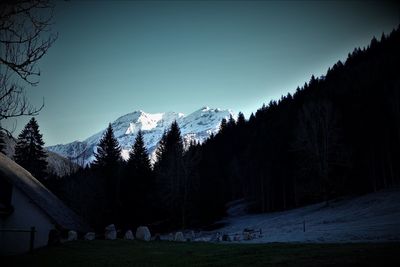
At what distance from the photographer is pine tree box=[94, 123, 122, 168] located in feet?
197

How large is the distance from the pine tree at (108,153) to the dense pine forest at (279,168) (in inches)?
7.2

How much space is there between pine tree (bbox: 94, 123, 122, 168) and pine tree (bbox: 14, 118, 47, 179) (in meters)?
9.22

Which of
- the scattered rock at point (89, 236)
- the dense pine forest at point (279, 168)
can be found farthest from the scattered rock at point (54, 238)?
the dense pine forest at point (279, 168)

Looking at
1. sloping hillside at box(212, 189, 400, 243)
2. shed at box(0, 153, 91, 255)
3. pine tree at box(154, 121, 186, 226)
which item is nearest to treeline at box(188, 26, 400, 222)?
pine tree at box(154, 121, 186, 226)

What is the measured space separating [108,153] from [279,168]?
105ft

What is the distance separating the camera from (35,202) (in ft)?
71.7

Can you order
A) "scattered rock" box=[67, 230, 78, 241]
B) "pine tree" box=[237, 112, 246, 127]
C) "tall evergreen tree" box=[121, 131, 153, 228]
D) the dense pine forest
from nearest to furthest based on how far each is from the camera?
"scattered rock" box=[67, 230, 78, 241] → the dense pine forest → "tall evergreen tree" box=[121, 131, 153, 228] → "pine tree" box=[237, 112, 246, 127]

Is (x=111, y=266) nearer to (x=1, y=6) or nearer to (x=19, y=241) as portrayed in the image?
(x=1, y=6)

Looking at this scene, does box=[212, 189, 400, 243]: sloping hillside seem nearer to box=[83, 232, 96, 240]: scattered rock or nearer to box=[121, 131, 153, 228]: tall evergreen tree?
box=[83, 232, 96, 240]: scattered rock

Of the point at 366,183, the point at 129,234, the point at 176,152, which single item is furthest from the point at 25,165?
the point at 366,183

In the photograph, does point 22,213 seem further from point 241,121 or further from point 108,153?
point 241,121

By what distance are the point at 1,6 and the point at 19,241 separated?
18.4m

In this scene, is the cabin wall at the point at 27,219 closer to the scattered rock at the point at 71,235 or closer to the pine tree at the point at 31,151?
the scattered rock at the point at 71,235

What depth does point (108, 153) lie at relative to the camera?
61.4m
